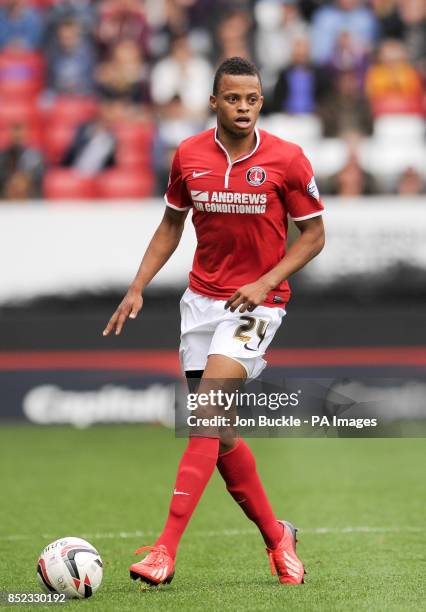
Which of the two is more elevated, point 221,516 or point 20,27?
point 20,27

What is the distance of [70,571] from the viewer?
5043 mm

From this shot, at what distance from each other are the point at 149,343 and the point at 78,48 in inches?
150

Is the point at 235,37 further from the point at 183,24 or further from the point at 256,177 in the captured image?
the point at 256,177

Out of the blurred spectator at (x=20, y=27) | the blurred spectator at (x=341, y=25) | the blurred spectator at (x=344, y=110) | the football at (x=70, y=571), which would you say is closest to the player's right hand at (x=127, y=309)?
the football at (x=70, y=571)

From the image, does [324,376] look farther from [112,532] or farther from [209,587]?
[209,587]

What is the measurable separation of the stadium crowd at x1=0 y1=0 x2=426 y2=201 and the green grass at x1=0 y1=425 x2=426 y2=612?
2745mm

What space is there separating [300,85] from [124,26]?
2.34 meters


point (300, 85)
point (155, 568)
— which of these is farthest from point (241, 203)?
point (300, 85)

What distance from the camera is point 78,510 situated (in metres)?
8.12

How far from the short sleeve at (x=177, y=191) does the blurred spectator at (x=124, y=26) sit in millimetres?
9294

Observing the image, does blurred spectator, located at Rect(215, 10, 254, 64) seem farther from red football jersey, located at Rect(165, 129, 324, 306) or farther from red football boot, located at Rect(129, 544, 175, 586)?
red football boot, located at Rect(129, 544, 175, 586)

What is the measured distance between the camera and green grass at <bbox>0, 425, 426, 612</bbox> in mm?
5156

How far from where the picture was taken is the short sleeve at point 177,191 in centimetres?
551

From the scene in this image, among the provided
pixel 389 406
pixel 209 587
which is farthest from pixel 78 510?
pixel 389 406
